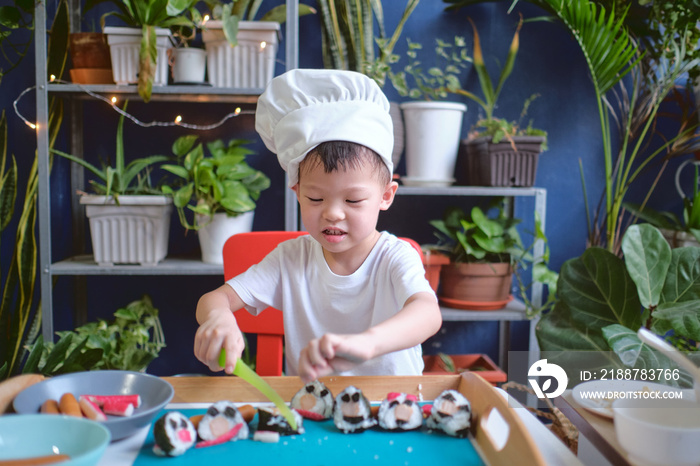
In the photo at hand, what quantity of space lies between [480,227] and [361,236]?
103 centimetres

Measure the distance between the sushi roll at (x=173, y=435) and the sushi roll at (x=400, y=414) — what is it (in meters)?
0.24

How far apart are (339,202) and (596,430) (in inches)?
20.3

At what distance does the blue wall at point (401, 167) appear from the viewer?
85.3 inches

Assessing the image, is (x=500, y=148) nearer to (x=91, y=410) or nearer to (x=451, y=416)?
(x=451, y=416)

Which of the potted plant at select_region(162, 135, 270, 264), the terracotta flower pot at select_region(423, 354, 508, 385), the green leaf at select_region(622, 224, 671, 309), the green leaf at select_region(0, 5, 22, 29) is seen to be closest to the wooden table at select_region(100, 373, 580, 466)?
the green leaf at select_region(622, 224, 671, 309)

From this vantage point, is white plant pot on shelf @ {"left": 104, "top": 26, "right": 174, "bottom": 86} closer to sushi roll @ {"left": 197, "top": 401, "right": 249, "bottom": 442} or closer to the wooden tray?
the wooden tray

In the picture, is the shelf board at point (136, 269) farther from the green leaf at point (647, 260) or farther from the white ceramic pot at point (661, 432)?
the white ceramic pot at point (661, 432)

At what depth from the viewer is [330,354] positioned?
2.14 ft

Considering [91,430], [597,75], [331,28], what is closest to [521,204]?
[597,75]

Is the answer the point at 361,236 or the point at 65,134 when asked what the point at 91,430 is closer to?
the point at 361,236

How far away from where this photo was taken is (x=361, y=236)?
1015 mm

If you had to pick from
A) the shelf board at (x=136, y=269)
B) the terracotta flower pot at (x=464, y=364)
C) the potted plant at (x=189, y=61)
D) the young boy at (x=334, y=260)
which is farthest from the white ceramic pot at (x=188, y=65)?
the terracotta flower pot at (x=464, y=364)

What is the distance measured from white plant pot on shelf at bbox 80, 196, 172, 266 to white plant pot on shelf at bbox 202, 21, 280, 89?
45cm

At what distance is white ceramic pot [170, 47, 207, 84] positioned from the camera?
187 centimetres
